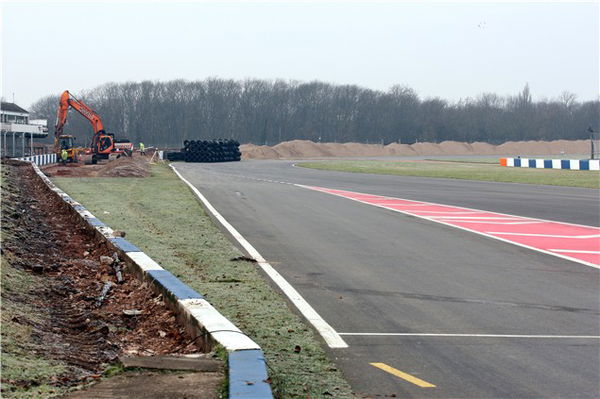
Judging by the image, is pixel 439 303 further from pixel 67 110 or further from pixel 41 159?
pixel 41 159

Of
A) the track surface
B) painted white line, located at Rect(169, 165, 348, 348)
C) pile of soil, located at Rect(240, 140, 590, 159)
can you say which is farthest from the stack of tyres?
painted white line, located at Rect(169, 165, 348, 348)

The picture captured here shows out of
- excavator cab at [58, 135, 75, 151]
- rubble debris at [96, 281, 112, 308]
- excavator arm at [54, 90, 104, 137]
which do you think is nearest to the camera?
rubble debris at [96, 281, 112, 308]

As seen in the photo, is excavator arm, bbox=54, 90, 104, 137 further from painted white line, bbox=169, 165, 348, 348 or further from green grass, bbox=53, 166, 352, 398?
painted white line, bbox=169, 165, 348, 348

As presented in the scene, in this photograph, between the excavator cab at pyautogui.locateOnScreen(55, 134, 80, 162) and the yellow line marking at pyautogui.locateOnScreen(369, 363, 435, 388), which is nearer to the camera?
the yellow line marking at pyautogui.locateOnScreen(369, 363, 435, 388)

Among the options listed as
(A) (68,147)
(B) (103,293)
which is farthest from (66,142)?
(B) (103,293)

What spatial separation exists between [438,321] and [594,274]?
411cm

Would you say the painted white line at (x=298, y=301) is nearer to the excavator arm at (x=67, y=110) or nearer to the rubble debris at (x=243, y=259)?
the rubble debris at (x=243, y=259)

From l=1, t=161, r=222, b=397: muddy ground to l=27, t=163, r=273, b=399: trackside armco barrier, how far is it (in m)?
0.13

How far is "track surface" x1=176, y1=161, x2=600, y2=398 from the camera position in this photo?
5.62 meters

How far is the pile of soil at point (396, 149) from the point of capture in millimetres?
102938

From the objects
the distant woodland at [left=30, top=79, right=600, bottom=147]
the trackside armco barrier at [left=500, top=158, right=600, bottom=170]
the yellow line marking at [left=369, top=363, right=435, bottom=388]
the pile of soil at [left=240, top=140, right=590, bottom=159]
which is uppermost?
the distant woodland at [left=30, top=79, right=600, bottom=147]

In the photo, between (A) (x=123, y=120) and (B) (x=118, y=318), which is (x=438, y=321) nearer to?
(B) (x=118, y=318)

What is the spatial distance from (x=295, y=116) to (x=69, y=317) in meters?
156

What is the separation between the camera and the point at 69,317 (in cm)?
674
